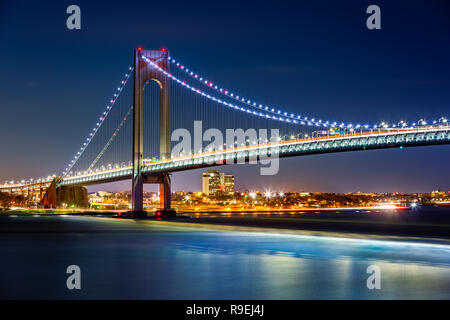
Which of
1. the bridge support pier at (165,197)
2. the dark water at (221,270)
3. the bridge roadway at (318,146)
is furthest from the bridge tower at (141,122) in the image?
the dark water at (221,270)

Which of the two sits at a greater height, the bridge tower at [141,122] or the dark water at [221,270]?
the bridge tower at [141,122]

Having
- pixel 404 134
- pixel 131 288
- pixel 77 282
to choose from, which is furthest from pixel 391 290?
pixel 404 134

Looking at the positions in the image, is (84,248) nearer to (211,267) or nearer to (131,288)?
(211,267)

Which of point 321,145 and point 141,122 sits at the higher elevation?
point 141,122

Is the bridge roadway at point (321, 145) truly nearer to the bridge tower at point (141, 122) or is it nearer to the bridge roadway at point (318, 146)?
the bridge roadway at point (318, 146)

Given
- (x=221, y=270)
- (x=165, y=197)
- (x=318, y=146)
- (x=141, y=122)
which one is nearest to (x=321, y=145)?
(x=318, y=146)

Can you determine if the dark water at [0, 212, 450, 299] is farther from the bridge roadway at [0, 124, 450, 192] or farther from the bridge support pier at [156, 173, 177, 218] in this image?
the bridge support pier at [156, 173, 177, 218]

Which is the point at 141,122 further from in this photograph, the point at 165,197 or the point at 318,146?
the point at 318,146
